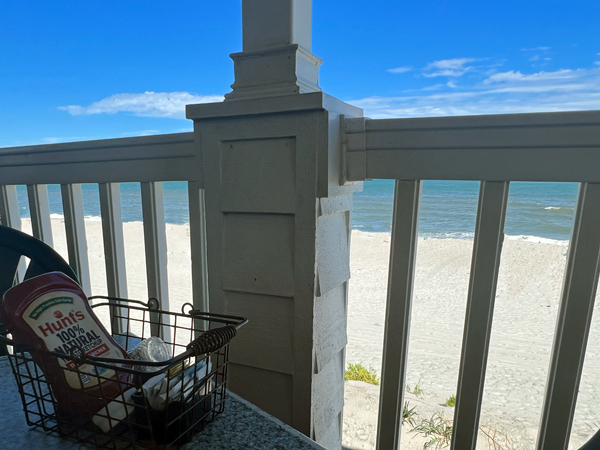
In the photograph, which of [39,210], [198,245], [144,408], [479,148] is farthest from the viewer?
[39,210]

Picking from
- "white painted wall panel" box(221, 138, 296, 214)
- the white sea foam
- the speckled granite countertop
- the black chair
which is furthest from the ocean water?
the speckled granite countertop

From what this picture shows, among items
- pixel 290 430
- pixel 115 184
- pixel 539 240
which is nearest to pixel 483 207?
pixel 290 430

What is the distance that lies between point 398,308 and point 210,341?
50 cm

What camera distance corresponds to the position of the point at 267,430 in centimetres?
44

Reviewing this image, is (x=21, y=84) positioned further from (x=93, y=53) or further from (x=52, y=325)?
(x=52, y=325)

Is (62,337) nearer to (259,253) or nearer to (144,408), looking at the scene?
(144,408)

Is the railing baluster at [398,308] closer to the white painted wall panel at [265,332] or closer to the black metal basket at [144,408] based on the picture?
the white painted wall panel at [265,332]

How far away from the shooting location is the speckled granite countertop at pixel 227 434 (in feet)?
1.35

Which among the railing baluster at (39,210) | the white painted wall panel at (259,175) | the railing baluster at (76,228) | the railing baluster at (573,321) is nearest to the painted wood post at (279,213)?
the white painted wall panel at (259,175)

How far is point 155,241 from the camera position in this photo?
992 millimetres

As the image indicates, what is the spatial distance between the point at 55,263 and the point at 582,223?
1.02 meters

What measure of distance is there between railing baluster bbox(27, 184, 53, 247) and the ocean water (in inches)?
241

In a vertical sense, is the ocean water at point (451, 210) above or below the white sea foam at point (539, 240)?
above

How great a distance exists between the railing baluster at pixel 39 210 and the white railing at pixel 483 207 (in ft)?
3.43
